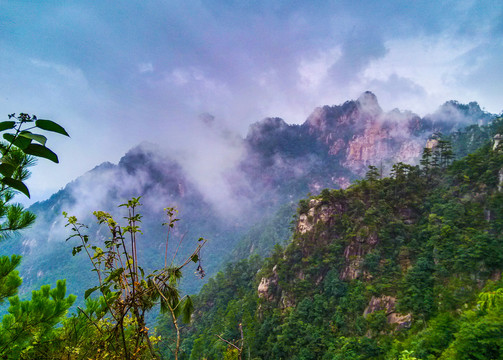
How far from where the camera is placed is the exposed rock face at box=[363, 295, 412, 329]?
48.1ft

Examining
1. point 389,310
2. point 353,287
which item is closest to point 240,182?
point 353,287

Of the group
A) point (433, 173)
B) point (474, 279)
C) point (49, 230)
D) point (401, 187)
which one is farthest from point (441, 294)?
point (49, 230)

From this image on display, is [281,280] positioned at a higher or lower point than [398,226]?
lower

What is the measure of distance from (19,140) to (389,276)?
2191 centimetres

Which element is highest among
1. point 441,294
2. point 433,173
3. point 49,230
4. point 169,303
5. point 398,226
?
point 49,230

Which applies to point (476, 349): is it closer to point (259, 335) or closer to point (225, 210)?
point (259, 335)

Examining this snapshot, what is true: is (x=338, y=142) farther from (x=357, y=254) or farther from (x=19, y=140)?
(x=19, y=140)

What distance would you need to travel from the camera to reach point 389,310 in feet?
53.1

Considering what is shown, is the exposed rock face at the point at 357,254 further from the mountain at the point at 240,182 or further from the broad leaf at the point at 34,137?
the mountain at the point at 240,182

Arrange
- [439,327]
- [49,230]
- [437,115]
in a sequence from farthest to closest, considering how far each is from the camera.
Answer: [49,230]
[437,115]
[439,327]

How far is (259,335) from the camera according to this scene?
839 inches

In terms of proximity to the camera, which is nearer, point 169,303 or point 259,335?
point 169,303

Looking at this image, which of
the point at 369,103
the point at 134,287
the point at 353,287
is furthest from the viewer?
the point at 369,103

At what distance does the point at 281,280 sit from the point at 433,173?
64.2ft
